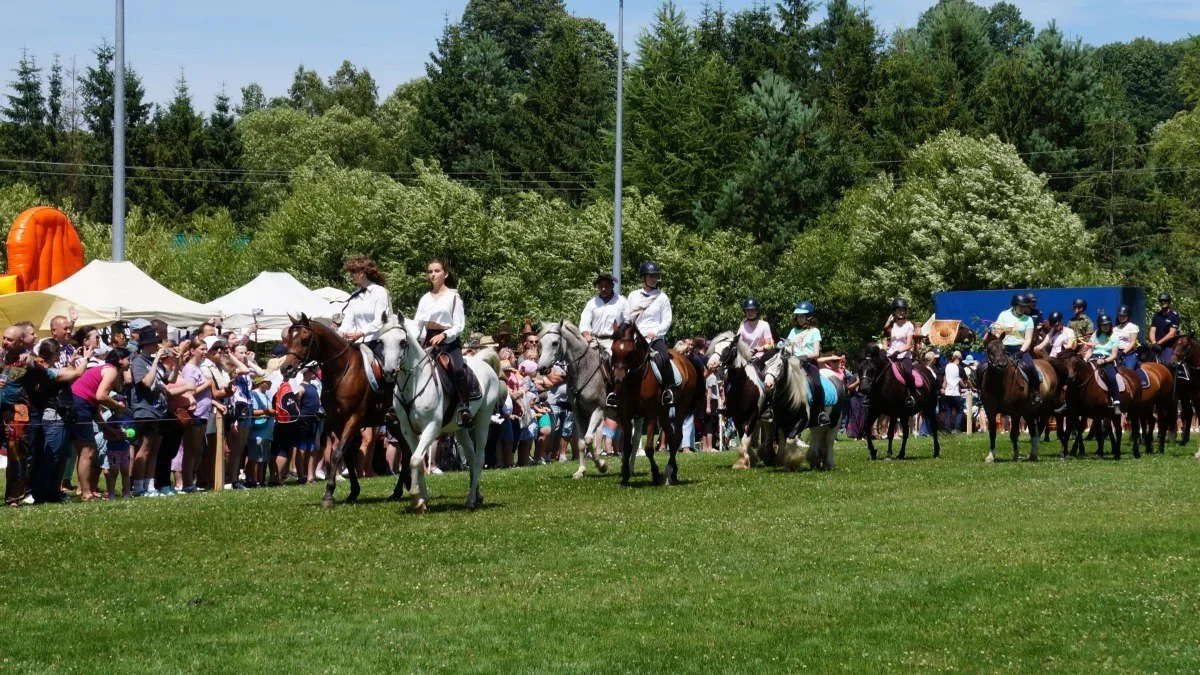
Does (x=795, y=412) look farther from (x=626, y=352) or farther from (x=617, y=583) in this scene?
(x=617, y=583)

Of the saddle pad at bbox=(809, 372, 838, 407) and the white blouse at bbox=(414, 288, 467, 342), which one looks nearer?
the white blouse at bbox=(414, 288, 467, 342)

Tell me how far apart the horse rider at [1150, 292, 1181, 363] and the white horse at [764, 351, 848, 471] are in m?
9.88

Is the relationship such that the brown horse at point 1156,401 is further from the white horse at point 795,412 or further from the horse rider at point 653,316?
the horse rider at point 653,316

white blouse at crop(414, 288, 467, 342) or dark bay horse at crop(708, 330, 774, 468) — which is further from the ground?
white blouse at crop(414, 288, 467, 342)

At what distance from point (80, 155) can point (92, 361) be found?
85.8m

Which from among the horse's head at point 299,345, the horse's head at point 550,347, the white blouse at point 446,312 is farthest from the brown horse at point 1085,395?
the horse's head at point 299,345

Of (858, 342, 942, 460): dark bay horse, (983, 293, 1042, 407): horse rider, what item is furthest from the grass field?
(858, 342, 942, 460): dark bay horse

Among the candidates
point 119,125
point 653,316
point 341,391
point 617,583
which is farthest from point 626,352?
point 119,125

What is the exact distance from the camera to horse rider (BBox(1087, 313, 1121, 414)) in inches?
1107

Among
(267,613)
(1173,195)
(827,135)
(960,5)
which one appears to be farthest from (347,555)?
(960,5)

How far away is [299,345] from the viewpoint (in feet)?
57.7

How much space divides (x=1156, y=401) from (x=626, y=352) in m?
14.2

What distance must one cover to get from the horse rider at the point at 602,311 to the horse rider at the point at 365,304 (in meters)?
4.31

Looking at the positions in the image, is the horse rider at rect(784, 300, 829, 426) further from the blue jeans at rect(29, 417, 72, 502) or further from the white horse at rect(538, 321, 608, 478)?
the blue jeans at rect(29, 417, 72, 502)
